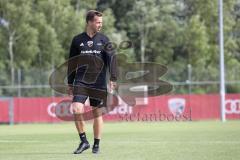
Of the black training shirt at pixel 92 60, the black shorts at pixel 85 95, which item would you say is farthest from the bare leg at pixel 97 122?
the black training shirt at pixel 92 60

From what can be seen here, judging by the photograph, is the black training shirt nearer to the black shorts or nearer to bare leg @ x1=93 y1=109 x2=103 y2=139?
the black shorts

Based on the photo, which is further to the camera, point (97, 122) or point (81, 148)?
point (97, 122)

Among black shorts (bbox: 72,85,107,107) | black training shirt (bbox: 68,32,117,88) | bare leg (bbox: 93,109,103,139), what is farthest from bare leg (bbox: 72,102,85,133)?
black training shirt (bbox: 68,32,117,88)

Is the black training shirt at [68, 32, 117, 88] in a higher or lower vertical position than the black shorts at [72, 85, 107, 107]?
higher

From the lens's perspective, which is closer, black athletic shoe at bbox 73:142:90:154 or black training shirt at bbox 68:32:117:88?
black athletic shoe at bbox 73:142:90:154

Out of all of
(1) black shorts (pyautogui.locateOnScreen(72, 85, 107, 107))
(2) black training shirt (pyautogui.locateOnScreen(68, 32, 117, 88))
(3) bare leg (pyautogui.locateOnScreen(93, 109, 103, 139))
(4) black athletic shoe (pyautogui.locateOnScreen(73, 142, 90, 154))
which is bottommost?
(4) black athletic shoe (pyautogui.locateOnScreen(73, 142, 90, 154))

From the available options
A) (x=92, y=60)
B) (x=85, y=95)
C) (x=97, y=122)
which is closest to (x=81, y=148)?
(x=97, y=122)

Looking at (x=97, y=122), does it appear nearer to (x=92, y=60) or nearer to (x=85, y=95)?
(x=85, y=95)

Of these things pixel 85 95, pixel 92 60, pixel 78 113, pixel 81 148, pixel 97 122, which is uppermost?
pixel 92 60

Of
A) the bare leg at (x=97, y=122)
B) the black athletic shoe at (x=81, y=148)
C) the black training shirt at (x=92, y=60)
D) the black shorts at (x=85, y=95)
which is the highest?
the black training shirt at (x=92, y=60)

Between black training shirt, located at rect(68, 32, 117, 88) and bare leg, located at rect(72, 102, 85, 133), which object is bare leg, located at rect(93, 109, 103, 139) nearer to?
bare leg, located at rect(72, 102, 85, 133)

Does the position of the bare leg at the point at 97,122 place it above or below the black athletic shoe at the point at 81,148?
above

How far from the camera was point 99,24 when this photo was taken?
35.6ft

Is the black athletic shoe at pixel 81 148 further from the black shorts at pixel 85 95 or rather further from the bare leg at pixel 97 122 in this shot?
A: the black shorts at pixel 85 95
